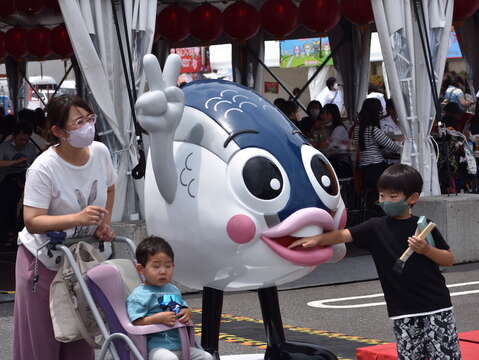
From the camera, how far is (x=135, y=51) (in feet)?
32.4

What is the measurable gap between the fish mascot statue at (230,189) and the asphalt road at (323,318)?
185cm

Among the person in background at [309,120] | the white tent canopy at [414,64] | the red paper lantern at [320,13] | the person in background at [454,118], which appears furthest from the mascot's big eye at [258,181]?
the person in background at [309,120]

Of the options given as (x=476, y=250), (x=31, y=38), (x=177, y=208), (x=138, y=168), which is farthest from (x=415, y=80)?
(x=31, y=38)

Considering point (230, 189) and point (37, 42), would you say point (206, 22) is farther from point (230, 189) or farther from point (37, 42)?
point (230, 189)

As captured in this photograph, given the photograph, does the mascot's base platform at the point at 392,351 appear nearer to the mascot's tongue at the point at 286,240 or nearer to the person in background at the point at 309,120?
the mascot's tongue at the point at 286,240

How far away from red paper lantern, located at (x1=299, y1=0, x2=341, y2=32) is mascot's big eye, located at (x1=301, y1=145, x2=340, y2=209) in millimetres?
8570

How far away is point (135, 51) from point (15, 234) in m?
4.46

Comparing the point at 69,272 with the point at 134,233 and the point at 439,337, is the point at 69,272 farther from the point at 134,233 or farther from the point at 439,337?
the point at 134,233

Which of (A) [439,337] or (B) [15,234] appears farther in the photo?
(B) [15,234]

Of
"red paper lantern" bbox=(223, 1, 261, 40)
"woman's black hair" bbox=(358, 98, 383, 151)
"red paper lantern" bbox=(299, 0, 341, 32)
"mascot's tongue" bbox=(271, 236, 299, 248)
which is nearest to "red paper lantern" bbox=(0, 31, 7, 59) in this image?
"red paper lantern" bbox=(223, 1, 261, 40)

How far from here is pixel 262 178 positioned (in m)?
5.38

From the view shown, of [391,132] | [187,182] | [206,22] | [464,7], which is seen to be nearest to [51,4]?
[206,22]

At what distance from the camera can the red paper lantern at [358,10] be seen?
13.3 m

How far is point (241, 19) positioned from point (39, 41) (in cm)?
407
